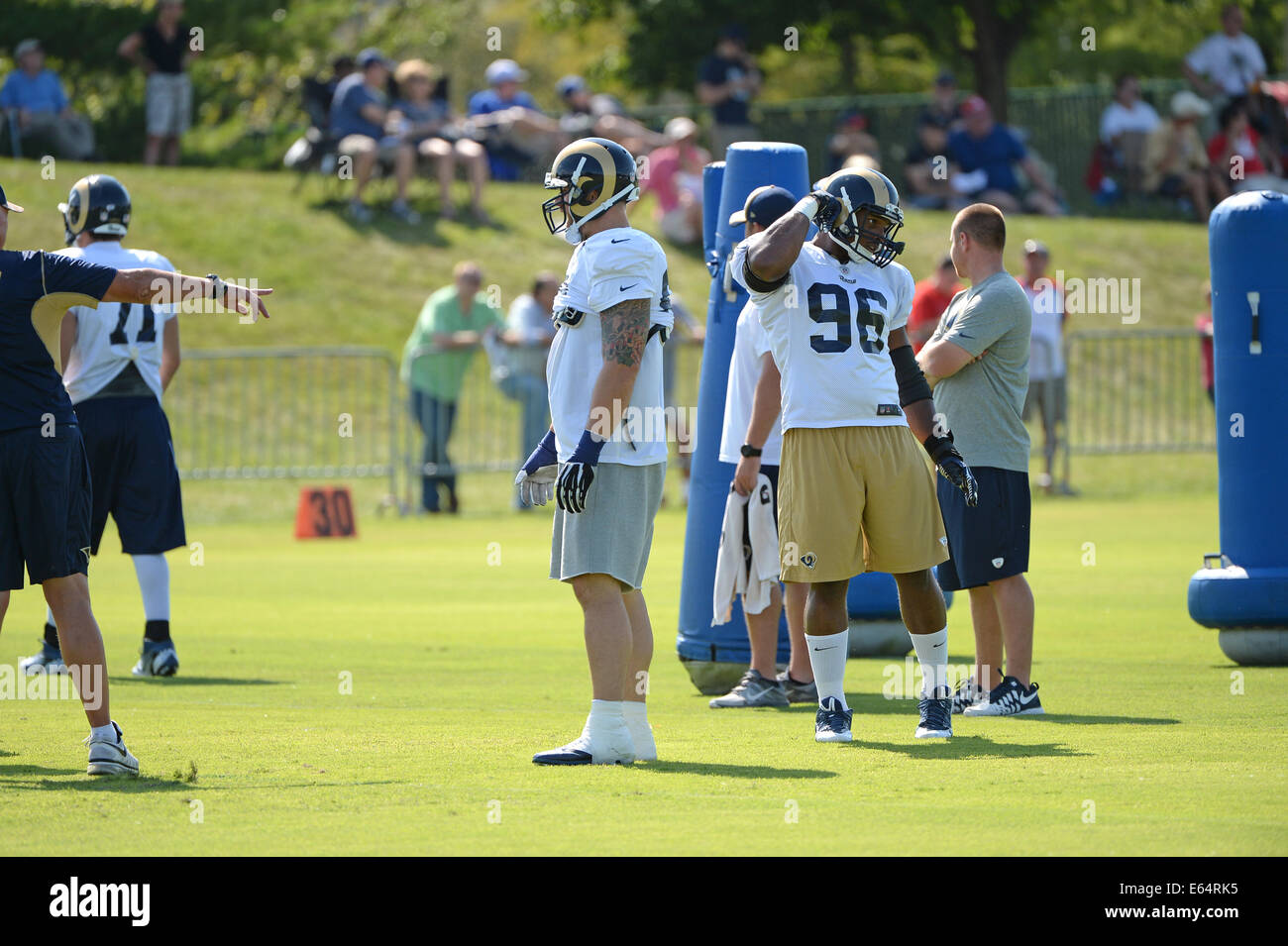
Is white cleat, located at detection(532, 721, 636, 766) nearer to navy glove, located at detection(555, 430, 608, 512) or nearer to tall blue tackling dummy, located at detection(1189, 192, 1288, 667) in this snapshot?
navy glove, located at detection(555, 430, 608, 512)

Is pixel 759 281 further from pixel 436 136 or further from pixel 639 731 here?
pixel 436 136

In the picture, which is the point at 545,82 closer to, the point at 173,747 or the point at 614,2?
the point at 614,2

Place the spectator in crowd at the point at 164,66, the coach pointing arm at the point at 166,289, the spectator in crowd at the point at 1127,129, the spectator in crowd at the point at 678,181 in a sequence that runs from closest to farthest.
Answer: the coach pointing arm at the point at 166,289
the spectator in crowd at the point at 164,66
the spectator in crowd at the point at 678,181
the spectator in crowd at the point at 1127,129

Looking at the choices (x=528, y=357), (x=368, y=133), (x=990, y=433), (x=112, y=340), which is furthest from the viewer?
(x=368, y=133)

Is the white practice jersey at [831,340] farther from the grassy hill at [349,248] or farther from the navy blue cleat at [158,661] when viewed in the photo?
the grassy hill at [349,248]

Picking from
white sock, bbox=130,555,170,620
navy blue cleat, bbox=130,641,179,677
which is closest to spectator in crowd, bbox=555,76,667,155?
white sock, bbox=130,555,170,620

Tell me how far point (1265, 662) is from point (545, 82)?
1866 inches

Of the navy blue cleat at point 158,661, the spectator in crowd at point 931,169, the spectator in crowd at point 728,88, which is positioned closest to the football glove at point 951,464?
the navy blue cleat at point 158,661

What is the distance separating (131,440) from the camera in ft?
34.1

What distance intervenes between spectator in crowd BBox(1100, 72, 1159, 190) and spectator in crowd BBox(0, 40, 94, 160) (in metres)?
16.3

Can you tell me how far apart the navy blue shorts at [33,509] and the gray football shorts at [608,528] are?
5.72ft

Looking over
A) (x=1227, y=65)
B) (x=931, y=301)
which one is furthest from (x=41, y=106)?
(x=1227, y=65)

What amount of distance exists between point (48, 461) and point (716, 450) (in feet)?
12.1

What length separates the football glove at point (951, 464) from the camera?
788 centimetres
